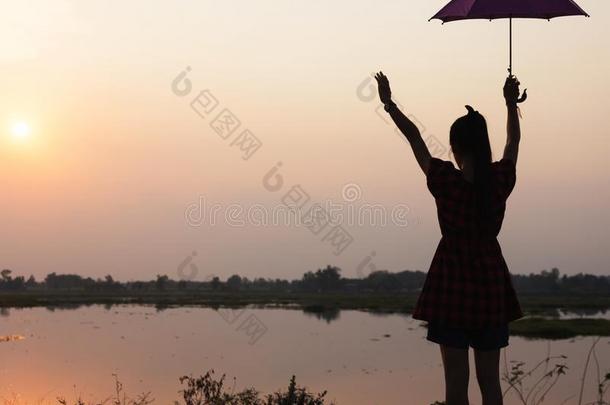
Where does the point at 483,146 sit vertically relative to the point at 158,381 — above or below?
above

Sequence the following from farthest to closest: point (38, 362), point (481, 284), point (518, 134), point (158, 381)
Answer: point (38, 362), point (158, 381), point (518, 134), point (481, 284)

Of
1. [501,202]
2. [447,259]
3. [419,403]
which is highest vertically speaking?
[501,202]

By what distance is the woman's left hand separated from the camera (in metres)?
3.11

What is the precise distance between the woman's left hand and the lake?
11506 millimetres

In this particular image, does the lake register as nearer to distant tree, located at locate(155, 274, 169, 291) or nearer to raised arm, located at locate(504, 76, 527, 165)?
raised arm, located at locate(504, 76, 527, 165)

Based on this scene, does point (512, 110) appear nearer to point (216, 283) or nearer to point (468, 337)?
point (468, 337)

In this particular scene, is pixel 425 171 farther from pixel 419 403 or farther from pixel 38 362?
pixel 38 362

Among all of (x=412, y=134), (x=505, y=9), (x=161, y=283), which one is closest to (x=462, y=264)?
(x=412, y=134)

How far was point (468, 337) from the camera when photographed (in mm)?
2967

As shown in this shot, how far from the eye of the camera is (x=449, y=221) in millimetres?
2965

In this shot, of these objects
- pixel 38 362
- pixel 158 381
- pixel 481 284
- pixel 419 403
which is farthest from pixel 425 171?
pixel 38 362

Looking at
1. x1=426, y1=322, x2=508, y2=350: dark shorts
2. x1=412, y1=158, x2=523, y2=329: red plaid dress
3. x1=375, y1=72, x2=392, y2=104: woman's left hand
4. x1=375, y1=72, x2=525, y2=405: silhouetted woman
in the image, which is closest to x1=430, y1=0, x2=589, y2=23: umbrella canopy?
x1=375, y1=72, x2=392, y2=104: woman's left hand

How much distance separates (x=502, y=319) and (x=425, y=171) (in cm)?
64

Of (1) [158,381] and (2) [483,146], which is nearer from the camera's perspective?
(2) [483,146]
